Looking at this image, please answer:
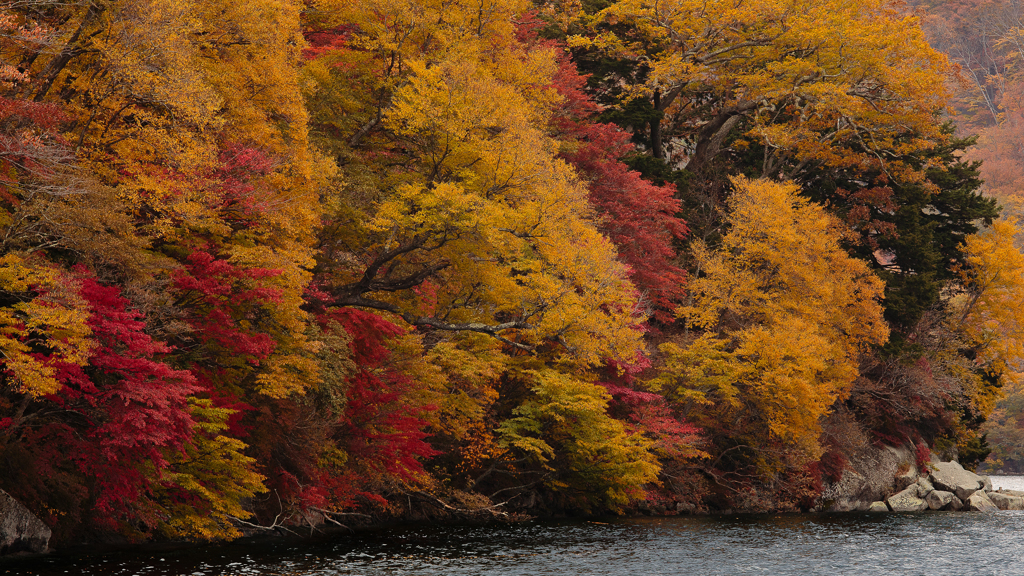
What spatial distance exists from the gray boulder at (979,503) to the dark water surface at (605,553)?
11.8 metres

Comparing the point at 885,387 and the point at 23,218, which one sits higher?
the point at 23,218

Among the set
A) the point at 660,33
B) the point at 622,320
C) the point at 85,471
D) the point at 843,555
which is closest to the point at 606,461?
the point at 622,320

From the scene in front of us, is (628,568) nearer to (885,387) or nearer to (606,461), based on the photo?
(606,461)

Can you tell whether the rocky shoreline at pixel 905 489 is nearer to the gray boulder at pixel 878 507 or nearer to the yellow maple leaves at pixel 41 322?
the gray boulder at pixel 878 507

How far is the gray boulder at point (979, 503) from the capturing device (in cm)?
4050

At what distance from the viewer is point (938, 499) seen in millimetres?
41344

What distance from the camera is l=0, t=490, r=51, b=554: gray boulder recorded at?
14.5 metres

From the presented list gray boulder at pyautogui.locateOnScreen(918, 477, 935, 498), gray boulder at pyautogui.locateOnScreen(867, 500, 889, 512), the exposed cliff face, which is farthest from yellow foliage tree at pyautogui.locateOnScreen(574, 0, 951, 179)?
gray boulder at pyautogui.locateOnScreen(867, 500, 889, 512)

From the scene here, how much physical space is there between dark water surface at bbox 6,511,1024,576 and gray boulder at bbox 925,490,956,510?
38.1ft

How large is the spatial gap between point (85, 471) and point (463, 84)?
43.6 feet

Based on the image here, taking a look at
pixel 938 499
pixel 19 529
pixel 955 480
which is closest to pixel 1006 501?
pixel 955 480

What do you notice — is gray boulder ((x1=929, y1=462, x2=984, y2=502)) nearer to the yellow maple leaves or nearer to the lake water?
the lake water

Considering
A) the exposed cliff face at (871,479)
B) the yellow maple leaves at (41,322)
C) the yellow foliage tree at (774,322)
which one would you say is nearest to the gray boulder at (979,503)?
the exposed cliff face at (871,479)

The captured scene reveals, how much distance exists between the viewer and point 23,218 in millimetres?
13609
